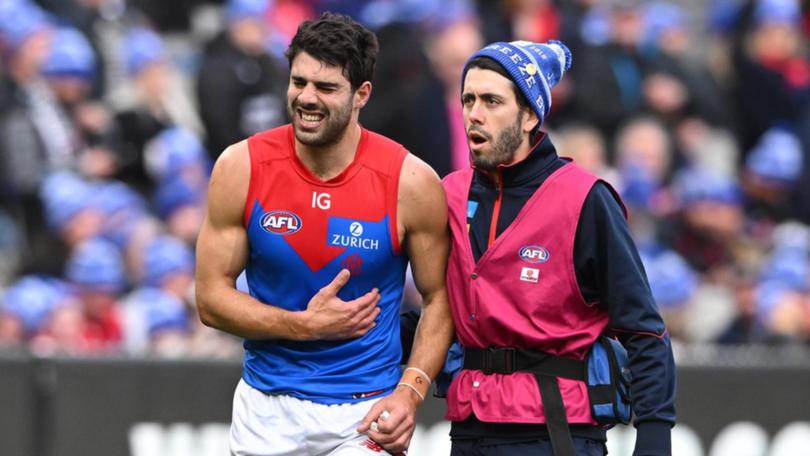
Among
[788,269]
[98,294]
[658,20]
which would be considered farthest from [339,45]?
[658,20]

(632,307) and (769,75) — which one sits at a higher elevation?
(769,75)

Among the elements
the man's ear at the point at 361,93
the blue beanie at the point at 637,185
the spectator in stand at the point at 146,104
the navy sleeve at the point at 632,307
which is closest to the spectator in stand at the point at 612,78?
the blue beanie at the point at 637,185

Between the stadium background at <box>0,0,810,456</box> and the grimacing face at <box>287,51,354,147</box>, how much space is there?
353cm

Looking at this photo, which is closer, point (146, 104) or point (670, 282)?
point (670, 282)

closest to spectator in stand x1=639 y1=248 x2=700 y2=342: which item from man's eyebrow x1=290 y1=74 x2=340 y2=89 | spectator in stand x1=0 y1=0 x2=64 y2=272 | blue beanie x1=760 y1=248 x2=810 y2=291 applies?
blue beanie x1=760 y1=248 x2=810 y2=291

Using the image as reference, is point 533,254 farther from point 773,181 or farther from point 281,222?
point 773,181

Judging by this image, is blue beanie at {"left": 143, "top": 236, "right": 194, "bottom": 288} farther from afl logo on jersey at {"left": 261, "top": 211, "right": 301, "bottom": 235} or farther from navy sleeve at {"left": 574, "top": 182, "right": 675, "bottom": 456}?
navy sleeve at {"left": 574, "top": 182, "right": 675, "bottom": 456}

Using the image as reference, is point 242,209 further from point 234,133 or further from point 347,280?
point 234,133

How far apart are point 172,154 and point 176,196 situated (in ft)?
1.18

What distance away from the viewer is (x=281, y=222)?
6.71 meters

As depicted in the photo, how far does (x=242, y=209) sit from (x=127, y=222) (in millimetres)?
5270

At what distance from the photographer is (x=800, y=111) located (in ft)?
47.5

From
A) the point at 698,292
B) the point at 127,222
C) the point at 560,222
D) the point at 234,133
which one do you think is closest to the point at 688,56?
the point at 698,292

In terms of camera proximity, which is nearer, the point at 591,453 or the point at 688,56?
the point at 591,453
